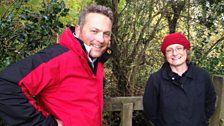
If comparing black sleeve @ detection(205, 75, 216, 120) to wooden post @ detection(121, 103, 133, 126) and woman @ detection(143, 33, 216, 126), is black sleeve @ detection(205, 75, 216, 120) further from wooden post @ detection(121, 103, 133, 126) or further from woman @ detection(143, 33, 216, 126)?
wooden post @ detection(121, 103, 133, 126)

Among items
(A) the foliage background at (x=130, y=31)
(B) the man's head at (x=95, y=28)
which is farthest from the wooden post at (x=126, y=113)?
(B) the man's head at (x=95, y=28)

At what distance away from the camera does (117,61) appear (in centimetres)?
433

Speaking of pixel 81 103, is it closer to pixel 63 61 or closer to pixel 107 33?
pixel 63 61

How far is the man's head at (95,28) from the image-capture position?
88.9 inches

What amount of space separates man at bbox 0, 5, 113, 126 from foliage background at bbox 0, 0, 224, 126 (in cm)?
55

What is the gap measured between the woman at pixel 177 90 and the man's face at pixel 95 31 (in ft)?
2.94

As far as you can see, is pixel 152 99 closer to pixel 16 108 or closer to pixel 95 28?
pixel 95 28

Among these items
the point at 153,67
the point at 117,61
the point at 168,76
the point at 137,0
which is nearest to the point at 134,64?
the point at 117,61

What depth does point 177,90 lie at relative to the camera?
2.95 metres

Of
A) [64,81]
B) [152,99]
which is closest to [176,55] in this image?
[152,99]

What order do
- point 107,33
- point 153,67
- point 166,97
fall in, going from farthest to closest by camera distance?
point 153,67
point 166,97
point 107,33

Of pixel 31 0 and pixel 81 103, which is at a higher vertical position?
pixel 31 0

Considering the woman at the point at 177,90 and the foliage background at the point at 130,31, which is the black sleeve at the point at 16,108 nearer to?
the foliage background at the point at 130,31

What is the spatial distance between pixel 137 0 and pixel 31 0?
1892mm
